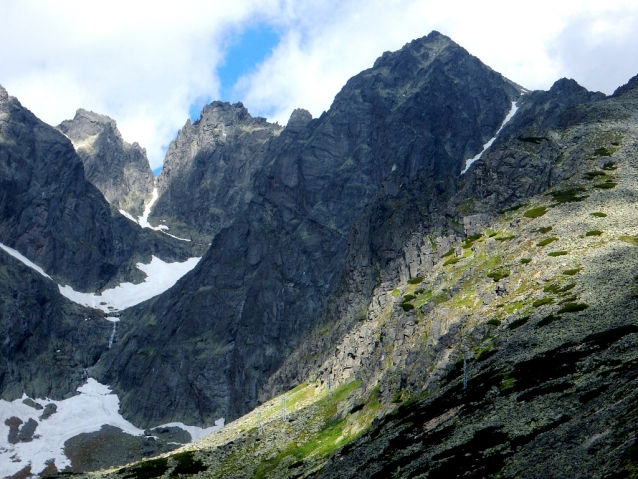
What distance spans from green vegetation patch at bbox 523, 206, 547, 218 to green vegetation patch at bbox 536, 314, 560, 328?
43657 mm

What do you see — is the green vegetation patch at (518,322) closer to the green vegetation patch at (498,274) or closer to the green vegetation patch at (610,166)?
the green vegetation patch at (498,274)

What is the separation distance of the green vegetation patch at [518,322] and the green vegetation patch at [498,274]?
15.8 m

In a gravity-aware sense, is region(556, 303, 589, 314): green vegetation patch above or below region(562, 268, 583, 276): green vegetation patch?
below

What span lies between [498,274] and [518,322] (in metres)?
18.2

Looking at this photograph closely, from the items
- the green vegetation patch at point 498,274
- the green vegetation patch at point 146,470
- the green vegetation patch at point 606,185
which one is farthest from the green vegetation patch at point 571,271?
the green vegetation patch at point 146,470

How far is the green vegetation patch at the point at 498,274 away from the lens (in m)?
91.8

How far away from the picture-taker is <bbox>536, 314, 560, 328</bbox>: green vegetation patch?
6906cm

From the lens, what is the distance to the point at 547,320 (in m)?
69.6

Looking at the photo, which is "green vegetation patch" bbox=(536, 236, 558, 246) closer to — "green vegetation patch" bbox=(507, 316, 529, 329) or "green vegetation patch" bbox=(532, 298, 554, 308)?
"green vegetation patch" bbox=(532, 298, 554, 308)

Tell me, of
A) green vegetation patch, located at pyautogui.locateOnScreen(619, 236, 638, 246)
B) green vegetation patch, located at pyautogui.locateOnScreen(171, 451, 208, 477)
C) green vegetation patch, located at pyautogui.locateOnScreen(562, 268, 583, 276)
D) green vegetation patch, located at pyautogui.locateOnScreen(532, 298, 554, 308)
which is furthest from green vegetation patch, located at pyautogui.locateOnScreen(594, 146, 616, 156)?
green vegetation patch, located at pyautogui.locateOnScreen(171, 451, 208, 477)

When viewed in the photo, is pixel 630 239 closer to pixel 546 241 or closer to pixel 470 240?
pixel 546 241

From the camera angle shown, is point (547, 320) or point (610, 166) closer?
point (547, 320)

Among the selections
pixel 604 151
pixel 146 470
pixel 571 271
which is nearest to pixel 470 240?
pixel 604 151

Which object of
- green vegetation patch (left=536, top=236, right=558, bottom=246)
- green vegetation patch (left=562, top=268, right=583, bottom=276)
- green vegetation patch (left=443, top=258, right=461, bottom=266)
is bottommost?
green vegetation patch (left=562, top=268, right=583, bottom=276)
